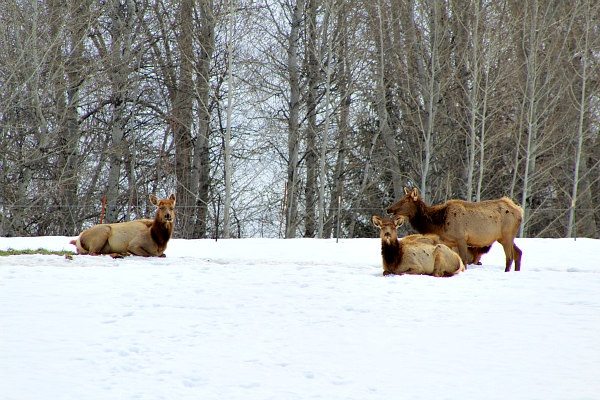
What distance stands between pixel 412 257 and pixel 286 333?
5.32 metres

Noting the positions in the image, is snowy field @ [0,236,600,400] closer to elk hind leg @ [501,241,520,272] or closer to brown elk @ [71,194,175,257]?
elk hind leg @ [501,241,520,272]

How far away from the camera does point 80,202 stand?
33281 mm

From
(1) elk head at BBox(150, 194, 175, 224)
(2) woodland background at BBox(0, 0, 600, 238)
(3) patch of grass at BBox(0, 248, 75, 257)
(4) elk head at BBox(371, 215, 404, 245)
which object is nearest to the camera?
(4) elk head at BBox(371, 215, 404, 245)

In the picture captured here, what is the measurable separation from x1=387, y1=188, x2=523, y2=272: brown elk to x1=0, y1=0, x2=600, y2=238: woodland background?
44.1ft

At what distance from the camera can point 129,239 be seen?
16.3 meters

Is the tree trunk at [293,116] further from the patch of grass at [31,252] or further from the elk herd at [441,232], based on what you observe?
the patch of grass at [31,252]

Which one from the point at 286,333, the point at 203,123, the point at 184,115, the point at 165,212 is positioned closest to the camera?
the point at 286,333

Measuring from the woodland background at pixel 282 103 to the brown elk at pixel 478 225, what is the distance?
44.1 ft

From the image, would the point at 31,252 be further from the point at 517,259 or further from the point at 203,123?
the point at 203,123

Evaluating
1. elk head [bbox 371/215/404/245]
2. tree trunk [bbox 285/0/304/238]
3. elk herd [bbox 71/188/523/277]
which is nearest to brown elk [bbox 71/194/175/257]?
elk herd [bbox 71/188/523/277]

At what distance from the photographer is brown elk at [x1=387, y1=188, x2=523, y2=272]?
16.3 meters

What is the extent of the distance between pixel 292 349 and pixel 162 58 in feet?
91.5

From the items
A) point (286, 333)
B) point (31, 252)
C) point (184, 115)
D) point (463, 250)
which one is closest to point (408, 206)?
point (463, 250)

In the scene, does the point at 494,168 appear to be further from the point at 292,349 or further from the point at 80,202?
A: the point at 292,349
